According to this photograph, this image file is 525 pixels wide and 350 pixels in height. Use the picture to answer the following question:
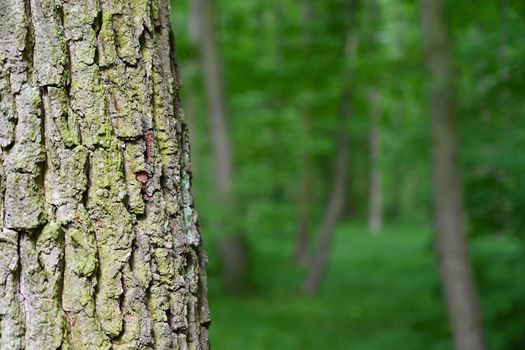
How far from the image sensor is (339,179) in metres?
13.1

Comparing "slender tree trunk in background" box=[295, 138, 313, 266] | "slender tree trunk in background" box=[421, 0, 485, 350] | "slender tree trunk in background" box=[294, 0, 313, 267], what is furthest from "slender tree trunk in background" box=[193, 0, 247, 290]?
"slender tree trunk in background" box=[421, 0, 485, 350]

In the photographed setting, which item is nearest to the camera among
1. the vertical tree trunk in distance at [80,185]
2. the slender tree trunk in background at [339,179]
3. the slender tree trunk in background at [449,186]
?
the vertical tree trunk in distance at [80,185]

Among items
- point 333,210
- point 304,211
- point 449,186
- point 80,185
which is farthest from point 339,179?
point 80,185

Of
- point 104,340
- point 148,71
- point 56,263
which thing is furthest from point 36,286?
point 148,71

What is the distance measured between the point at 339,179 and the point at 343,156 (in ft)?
1.47

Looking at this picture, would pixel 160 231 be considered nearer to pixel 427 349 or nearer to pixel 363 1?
pixel 427 349

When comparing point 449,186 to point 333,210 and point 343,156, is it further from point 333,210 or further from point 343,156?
point 333,210

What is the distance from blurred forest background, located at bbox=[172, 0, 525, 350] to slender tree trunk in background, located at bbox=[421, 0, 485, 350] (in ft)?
0.09

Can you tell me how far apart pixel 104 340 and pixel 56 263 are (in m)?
0.19

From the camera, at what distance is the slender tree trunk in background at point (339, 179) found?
12508mm

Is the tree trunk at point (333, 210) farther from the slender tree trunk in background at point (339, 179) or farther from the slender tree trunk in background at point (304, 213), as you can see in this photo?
the slender tree trunk in background at point (304, 213)

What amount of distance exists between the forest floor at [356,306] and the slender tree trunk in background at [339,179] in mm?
386

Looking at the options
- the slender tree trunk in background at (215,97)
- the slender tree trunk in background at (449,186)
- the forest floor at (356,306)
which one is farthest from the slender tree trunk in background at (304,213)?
the slender tree trunk in background at (449,186)

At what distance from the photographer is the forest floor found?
805 centimetres
